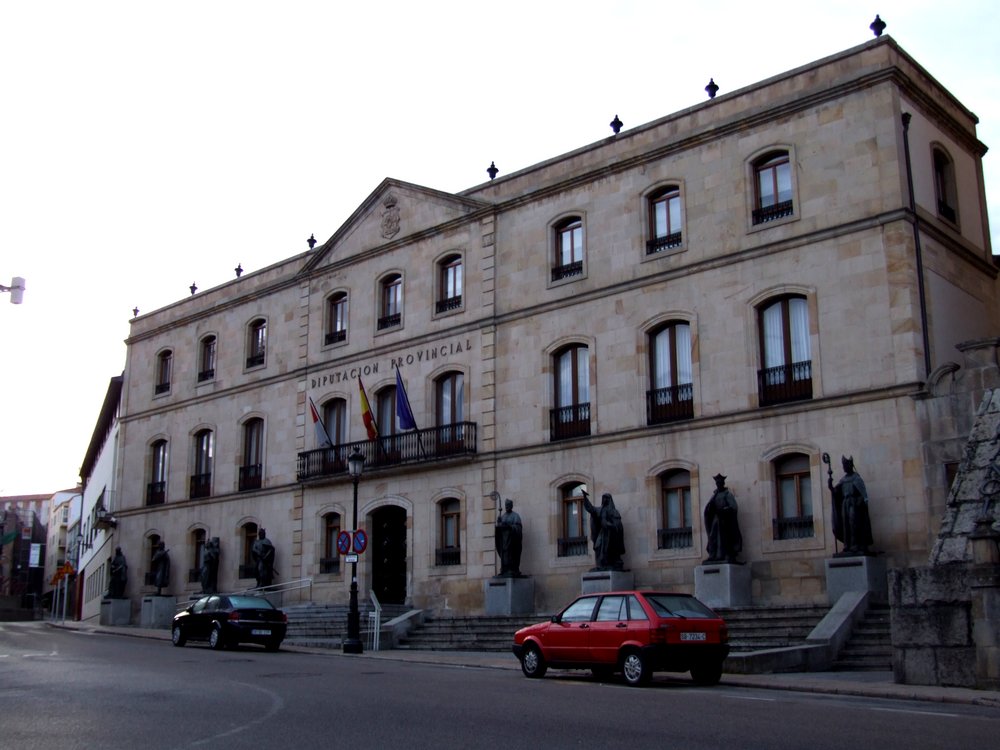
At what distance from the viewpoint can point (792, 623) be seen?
2250 centimetres

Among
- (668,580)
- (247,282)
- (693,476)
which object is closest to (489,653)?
(668,580)

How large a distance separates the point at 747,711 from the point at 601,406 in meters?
16.5

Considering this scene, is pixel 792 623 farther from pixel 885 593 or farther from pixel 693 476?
pixel 693 476

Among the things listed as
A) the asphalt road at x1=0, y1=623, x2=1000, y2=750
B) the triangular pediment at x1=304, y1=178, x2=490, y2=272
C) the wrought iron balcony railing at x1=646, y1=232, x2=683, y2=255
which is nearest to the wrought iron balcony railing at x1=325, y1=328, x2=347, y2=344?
the triangular pediment at x1=304, y1=178, x2=490, y2=272

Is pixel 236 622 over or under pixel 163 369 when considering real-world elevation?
under

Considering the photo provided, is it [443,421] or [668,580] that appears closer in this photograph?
[668,580]

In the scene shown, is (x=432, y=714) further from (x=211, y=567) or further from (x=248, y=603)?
(x=211, y=567)

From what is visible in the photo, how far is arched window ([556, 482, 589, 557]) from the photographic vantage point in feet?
92.7

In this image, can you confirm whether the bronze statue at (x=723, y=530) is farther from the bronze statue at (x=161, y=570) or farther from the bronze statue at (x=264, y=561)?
the bronze statue at (x=161, y=570)

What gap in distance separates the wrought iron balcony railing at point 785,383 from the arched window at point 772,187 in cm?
350

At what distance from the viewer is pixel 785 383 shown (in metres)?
25.1

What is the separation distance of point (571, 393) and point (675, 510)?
176 inches

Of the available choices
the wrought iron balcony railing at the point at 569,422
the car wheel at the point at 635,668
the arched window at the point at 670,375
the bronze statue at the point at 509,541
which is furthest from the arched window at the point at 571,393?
the car wheel at the point at 635,668

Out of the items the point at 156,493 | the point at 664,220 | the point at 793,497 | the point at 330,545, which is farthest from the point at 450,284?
the point at 156,493
